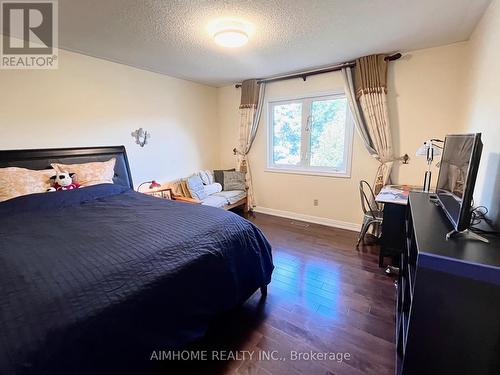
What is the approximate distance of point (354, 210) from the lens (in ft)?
12.0

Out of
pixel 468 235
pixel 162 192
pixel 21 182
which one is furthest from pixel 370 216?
pixel 21 182

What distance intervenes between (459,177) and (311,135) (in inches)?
106

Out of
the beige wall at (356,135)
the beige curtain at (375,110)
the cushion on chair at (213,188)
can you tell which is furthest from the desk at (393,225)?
the cushion on chair at (213,188)

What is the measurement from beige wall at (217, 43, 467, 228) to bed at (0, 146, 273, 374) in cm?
208

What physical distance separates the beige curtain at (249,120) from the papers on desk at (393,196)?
2371mm

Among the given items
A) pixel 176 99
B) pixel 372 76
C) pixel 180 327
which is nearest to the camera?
pixel 180 327

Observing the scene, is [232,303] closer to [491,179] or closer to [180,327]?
[180,327]

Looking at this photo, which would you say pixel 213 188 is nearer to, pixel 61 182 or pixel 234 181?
pixel 234 181

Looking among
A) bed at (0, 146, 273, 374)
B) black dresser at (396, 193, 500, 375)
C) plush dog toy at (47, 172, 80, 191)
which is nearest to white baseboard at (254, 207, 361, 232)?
bed at (0, 146, 273, 374)

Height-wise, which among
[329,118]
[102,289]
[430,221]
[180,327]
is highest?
[329,118]

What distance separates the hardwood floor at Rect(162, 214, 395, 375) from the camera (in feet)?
4.94

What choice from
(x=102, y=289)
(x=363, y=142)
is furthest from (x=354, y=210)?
(x=102, y=289)

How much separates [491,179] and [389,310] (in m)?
1.21

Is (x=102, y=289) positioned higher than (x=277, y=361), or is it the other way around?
(x=102, y=289)
